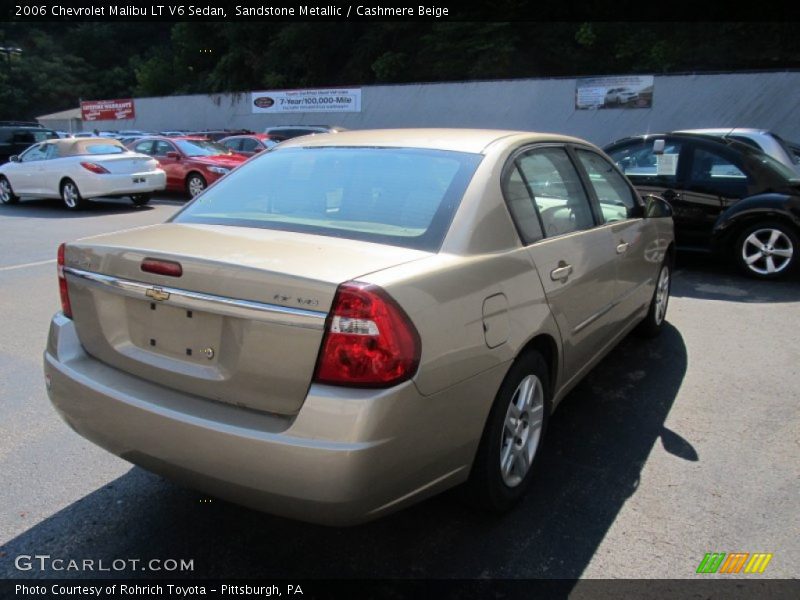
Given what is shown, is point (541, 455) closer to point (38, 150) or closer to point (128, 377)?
point (128, 377)

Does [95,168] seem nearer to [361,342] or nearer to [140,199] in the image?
Result: [140,199]

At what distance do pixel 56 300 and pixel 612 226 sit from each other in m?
5.17

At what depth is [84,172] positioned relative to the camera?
12781mm

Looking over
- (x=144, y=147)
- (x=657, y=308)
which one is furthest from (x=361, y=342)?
(x=144, y=147)

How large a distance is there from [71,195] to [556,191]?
1245cm

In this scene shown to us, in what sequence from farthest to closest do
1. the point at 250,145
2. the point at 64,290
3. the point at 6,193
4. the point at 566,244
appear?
the point at 250,145
the point at 6,193
the point at 566,244
the point at 64,290

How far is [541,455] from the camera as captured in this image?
329 cm

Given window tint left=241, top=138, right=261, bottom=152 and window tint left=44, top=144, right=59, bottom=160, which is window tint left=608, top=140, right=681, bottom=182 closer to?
window tint left=44, top=144, right=59, bottom=160

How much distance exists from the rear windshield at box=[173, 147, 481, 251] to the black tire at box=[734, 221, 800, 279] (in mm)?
5313

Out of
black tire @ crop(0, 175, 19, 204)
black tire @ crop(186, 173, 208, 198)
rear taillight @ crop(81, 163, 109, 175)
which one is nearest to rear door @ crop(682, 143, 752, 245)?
black tire @ crop(186, 173, 208, 198)

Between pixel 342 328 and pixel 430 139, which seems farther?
pixel 430 139

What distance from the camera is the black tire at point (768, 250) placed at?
6750 mm

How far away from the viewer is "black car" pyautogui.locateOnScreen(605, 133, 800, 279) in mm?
6789

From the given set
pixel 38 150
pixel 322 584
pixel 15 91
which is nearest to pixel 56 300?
pixel 322 584
